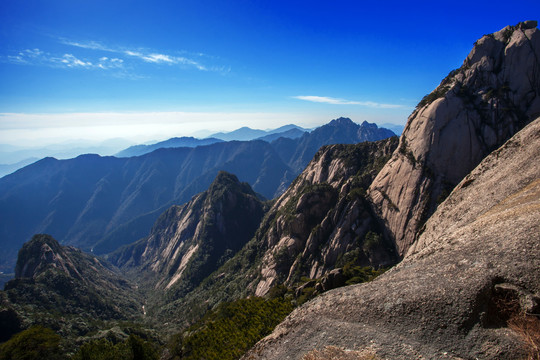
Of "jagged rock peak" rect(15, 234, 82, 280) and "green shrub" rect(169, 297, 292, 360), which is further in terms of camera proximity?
"jagged rock peak" rect(15, 234, 82, 280)

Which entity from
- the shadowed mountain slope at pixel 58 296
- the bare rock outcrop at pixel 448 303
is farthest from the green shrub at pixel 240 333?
the shadowed mountain slope at pixel 58 296

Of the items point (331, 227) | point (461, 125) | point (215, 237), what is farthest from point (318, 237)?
point (215, 237)

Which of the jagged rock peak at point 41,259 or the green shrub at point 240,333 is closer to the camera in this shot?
the green shrub at point 240,333

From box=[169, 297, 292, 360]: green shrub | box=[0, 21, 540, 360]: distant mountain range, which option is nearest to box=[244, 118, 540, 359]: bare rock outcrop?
box=[0, 21, 540, 360]: distant mountain range

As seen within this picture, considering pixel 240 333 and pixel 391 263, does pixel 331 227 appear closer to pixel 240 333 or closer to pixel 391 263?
pixel 391 263

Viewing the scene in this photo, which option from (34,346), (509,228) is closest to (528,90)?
(509,228)

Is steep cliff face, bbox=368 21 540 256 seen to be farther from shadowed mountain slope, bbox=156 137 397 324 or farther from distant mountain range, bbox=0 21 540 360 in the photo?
shadowed mountain slope, bbox=156 137 397 324

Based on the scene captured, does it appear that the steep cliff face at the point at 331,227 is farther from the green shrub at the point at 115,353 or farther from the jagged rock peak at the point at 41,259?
the jagged rock peak at the point at 41,259
